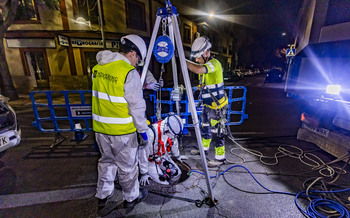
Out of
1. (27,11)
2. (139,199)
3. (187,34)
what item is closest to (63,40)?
(27,11)

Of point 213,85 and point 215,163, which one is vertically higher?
point 213,85

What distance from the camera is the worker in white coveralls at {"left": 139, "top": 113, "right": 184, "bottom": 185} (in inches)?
107

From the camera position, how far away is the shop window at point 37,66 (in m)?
12.9

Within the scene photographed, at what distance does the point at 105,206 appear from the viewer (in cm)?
249

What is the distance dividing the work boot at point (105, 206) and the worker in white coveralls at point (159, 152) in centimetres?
53

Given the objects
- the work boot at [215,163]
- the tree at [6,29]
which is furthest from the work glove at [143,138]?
the tree at [6,29]

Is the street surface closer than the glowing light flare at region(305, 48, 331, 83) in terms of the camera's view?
Yes

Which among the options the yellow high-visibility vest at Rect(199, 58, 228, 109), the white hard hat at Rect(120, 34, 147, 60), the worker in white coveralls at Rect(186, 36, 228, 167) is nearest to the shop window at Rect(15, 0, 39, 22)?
the white hard hat at Rect(120, 34, 147, 60)

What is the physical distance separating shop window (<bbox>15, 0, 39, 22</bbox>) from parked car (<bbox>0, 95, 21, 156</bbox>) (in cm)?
1300

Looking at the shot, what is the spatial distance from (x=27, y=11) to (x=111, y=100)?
1598 centimetres

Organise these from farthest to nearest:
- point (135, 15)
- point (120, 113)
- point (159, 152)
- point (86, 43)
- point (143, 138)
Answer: point (135, 15) < point (86, 43) < point (159, 152) < point (143, 138) < point (120, 113)

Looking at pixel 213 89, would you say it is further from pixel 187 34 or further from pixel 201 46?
pixel 187 34

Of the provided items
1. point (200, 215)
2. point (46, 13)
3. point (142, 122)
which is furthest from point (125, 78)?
point (46, 13)

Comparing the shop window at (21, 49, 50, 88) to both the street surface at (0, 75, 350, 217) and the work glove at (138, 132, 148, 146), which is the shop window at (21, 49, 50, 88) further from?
the work glove at (138, 132, 148, 146)
